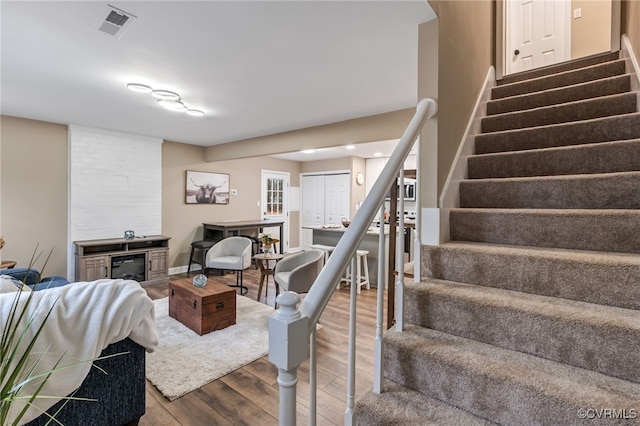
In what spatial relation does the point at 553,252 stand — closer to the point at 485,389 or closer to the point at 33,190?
the point at 485,389

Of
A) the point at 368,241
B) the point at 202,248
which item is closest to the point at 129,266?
the point at 202,248

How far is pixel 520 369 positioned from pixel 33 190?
18.1 ft

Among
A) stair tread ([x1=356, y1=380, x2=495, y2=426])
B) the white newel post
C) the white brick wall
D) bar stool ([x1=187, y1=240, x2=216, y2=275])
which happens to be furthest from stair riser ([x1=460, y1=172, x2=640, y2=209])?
the white brick wall

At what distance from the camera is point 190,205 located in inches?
228

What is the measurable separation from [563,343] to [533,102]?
223cm

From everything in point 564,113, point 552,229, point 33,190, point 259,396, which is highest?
point 564,113

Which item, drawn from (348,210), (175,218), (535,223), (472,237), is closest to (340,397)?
(472,237)

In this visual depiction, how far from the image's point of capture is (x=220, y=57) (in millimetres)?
2229

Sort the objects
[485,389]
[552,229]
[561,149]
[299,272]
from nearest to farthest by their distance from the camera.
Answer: [485,389] → [552,229] → [561,149] → [299,272]

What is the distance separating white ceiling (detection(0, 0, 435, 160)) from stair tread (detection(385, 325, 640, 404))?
1.69 m

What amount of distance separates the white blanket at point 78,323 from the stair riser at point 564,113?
9.33 ft

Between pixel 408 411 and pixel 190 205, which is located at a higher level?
pixel 190 205

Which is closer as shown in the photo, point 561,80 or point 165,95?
point 561,80

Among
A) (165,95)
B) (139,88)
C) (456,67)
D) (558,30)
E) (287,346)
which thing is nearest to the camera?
(287,346)
